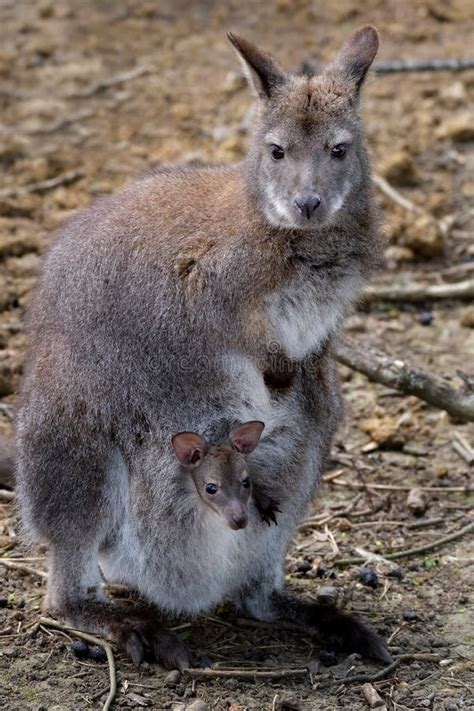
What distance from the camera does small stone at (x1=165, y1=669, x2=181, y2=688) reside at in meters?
4.01

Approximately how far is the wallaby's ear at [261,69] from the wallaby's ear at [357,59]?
0.65 ft

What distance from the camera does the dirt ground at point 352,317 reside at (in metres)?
4.09

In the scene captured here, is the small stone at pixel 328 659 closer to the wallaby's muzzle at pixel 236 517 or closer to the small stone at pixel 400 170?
the wallaby's muzzle at pixel 236 517

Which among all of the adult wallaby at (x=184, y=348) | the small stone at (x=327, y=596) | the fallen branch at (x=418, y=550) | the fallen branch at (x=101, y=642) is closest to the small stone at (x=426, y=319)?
the fallen branch at (x=418, y=550)

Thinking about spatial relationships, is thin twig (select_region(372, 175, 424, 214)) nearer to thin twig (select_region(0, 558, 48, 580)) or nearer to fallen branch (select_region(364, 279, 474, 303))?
fallen branch (select_region(364, 279, 474, 303))

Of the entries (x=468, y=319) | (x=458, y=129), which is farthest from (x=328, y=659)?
(x=458, y=129)

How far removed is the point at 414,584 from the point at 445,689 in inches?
29.8

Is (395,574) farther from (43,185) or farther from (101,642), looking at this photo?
Result: (43,185)

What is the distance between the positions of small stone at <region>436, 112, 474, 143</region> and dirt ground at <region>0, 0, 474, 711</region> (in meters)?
0.01

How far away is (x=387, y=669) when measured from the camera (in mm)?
4109

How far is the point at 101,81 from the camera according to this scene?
8.89 m

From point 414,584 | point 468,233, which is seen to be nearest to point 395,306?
point 468,233

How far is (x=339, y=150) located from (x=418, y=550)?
1.65 metres

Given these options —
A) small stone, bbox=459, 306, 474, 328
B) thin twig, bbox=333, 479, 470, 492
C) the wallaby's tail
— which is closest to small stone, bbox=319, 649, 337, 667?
thin twig, bbox=333, 479, 470, 492
